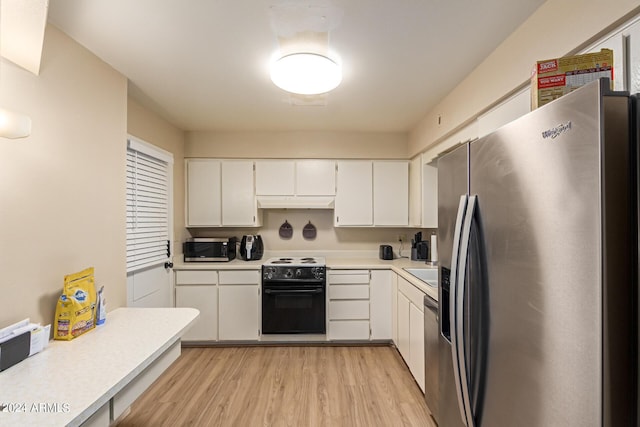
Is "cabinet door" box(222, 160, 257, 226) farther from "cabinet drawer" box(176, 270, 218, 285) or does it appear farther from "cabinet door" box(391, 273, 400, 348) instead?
"cabinet door" box(391, 273, 400, 348)

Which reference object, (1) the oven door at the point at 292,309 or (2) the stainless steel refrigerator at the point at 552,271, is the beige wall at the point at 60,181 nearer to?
(1) the oven door at the point at 292,309

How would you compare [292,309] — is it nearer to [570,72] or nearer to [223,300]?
[223,300]

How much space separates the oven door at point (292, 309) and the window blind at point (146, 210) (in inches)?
45.3

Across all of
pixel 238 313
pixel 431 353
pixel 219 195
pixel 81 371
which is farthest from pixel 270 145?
pixel 81 371

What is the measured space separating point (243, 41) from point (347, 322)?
276cm

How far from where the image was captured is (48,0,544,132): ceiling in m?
1.50

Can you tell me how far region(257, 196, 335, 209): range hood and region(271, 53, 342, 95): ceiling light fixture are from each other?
1745 mm

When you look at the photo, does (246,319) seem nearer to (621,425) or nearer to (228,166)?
(228,166)

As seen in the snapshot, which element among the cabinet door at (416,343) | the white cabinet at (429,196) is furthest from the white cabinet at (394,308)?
the white cabinet at (429,196)

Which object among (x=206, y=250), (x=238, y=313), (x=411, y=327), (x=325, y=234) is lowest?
(x=238, y=313)

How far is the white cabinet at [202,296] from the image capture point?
3.30 meters

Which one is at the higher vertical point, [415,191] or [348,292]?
[415,191]

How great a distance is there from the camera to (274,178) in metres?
3.66

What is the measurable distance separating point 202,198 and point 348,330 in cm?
224
